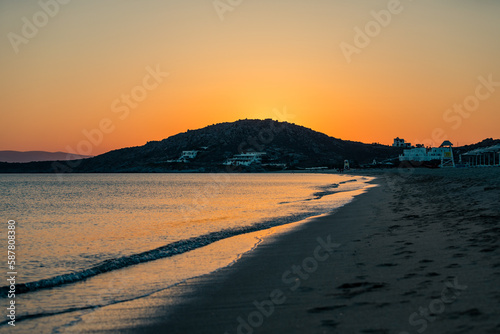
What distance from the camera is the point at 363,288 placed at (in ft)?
23.7

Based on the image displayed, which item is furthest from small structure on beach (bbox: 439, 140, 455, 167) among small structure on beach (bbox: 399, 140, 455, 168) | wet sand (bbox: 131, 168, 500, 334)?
wet sand (bbox: 131, 168, 500, 334)

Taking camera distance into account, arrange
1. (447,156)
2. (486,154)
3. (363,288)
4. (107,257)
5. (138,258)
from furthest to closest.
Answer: (447,156) → (486,154) → (107,257) → (138,258) → (363,288)

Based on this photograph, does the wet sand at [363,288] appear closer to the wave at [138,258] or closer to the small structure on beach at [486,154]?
the wave at [138,258]

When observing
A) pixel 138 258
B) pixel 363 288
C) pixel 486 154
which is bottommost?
pixel 138 258

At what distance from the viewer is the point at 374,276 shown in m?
7.96

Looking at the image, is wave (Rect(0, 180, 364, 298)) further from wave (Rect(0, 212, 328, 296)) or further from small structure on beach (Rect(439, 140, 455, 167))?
small structure on beach (Rect(439, 140, 455, 167))

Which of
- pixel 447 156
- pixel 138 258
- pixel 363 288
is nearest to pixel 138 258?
pixel 138 258

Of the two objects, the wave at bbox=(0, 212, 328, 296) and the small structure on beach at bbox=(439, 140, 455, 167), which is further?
the small structure on beach at bbox=(439, 140, 455, 167)

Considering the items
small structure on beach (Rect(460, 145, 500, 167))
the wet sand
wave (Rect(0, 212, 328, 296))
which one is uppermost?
small structure on beach (Rect(460, 145, 500, 167))

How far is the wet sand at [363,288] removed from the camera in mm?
5559

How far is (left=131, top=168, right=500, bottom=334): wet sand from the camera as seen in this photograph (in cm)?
556

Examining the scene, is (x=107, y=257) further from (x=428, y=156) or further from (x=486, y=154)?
(x=428, y=156)

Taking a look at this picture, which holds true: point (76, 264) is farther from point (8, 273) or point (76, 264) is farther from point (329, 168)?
point (329, 168)

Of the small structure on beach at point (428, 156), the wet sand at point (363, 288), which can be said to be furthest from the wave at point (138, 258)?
the small structure on beach at point (428, 156)
